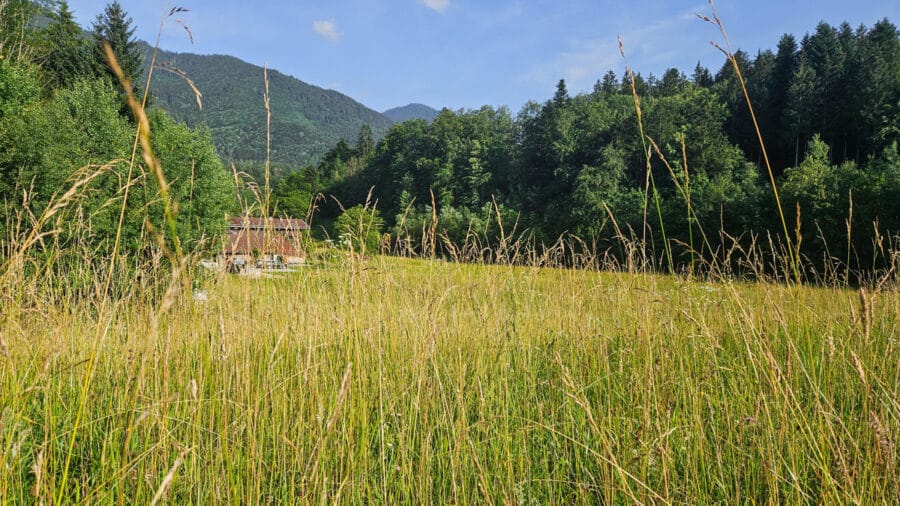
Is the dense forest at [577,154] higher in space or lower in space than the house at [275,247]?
higher

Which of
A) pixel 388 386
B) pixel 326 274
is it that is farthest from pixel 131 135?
pixel 388 386

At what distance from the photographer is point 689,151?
42312 mm

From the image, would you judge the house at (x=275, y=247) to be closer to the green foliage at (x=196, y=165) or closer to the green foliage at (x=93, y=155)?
the green foliage at (x=93, y=155)

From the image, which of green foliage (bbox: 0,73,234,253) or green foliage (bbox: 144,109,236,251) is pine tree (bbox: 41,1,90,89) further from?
green foliage (bbox: 0,73,234,253)

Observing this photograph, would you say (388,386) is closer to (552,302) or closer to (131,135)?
(552,302)

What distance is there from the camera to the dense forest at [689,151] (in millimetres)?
29109

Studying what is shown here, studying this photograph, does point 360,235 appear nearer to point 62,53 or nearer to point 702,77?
point 62,53

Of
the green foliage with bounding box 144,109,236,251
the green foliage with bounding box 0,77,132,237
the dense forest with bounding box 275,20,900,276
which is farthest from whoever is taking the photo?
the dense forest with bounding box 275,20,900,276

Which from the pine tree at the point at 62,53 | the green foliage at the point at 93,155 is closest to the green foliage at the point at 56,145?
the green foliage at the point at 93,155

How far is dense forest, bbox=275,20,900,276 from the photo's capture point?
2911 centimetres

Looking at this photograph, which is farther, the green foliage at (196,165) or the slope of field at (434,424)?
the green foliage at (196,165)

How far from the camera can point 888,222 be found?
779 inches

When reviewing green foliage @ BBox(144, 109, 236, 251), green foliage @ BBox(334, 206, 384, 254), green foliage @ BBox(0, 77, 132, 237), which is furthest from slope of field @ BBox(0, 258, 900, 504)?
green foliage @ BBox(144, 109, 236, 251)

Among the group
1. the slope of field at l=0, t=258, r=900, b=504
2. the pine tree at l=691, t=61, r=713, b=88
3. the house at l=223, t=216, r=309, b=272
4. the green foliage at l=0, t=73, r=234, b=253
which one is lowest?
the slope of field at l=0, t=258, r=900, b=504
